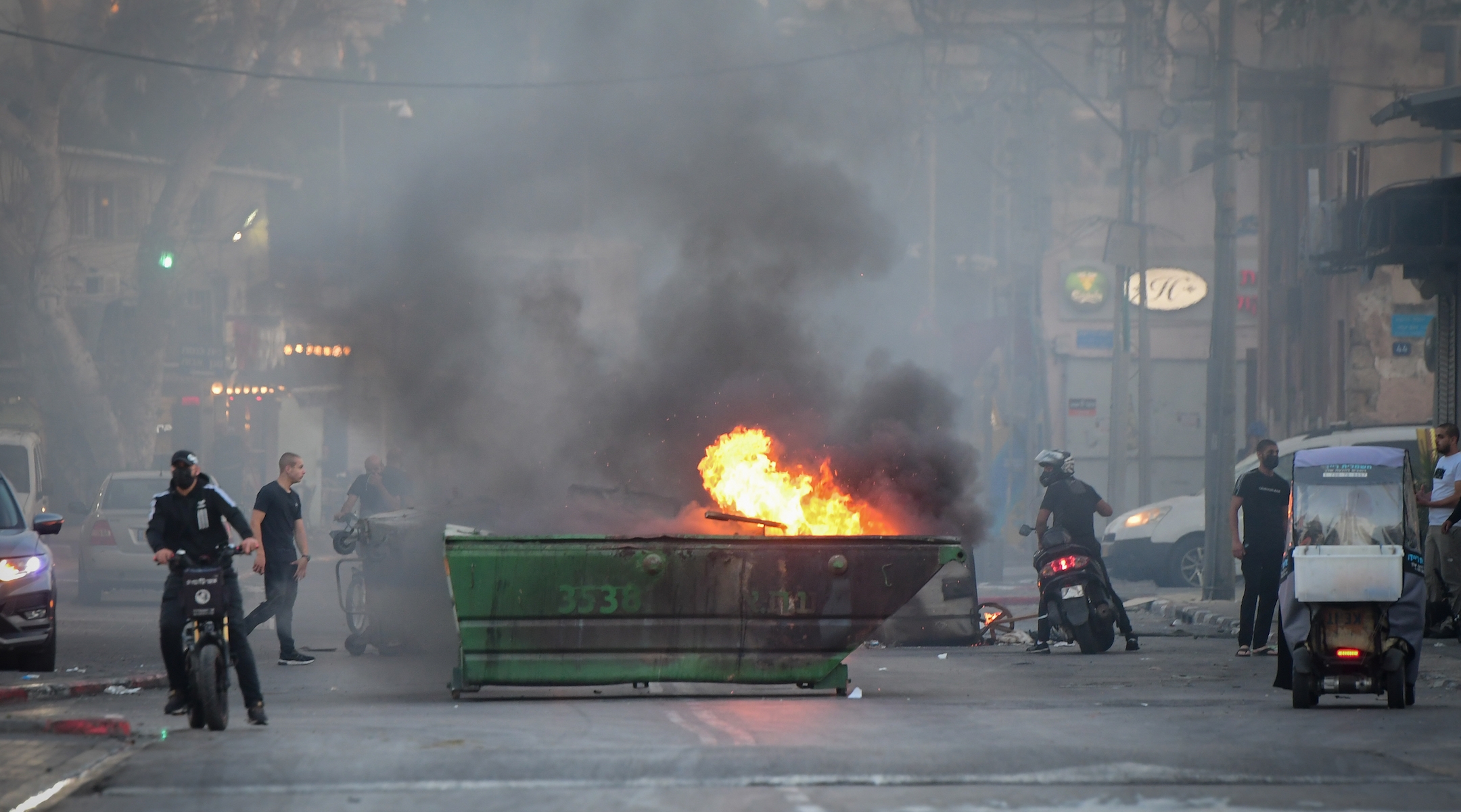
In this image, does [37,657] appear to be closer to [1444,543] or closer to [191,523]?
[191,523]

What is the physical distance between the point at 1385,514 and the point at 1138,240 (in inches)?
Result: 663

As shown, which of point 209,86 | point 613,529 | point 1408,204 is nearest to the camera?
point 613,529

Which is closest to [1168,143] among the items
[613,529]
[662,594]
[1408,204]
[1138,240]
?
[1138,240]

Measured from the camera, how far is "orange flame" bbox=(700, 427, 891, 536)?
1346 cm

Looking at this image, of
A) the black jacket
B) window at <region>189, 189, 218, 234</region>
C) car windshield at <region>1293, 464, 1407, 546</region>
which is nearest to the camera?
the black jacket

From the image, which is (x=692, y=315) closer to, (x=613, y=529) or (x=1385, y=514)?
(x=613, y=529)

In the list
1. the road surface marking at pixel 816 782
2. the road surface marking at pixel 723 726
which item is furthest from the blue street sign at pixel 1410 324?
the road surface marking at pixel 816 782

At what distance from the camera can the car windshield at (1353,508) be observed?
9.23 m

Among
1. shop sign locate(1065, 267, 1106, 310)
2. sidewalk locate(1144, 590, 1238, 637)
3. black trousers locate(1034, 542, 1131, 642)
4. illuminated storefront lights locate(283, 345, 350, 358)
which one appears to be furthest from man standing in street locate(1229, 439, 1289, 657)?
shop sign locate(1065, 267, 1106, 310)

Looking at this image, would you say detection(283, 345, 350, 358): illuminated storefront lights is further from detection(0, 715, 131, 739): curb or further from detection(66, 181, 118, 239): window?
detection(66, 181, 118, 239): window

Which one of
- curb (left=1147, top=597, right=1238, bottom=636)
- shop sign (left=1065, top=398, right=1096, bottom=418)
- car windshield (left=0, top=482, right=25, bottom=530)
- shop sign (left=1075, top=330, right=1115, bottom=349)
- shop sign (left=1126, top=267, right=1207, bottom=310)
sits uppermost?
A: shop sign (left=1126, top=267, right=1207, bottom=310)

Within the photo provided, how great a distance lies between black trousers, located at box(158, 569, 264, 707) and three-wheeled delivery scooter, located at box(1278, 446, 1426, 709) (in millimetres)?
5618

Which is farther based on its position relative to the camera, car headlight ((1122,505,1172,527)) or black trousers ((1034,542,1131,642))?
car headlight ((1122,505,1172,527))

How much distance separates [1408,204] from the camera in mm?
17344
